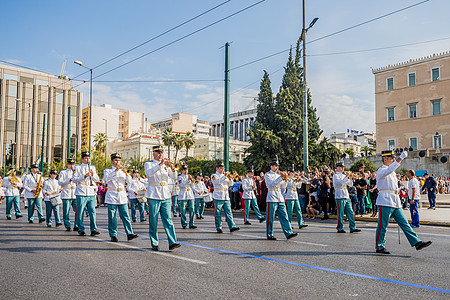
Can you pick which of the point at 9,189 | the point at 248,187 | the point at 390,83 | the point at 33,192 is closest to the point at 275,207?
the point at 248,187

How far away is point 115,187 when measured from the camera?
9.63m

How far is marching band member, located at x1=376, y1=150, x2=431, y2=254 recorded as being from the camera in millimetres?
7539

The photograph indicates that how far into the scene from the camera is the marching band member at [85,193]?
1049cm

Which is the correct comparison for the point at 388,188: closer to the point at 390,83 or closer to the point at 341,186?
the point at 341,186

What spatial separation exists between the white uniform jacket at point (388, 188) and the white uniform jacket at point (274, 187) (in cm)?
255

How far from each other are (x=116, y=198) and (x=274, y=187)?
12.9ft

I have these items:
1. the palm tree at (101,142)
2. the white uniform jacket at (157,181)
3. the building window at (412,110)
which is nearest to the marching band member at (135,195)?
the white uniform jacket at (157,181)

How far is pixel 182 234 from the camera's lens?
35.6 ft

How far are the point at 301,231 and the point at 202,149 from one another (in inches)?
3164

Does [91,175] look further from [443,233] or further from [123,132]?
[123,132]

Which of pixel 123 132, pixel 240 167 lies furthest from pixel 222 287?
pixel 123 132

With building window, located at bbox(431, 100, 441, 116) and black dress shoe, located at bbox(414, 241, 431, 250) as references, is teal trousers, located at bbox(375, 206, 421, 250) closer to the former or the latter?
black dress shoe, located at bbox(414, 241, 431, 250)

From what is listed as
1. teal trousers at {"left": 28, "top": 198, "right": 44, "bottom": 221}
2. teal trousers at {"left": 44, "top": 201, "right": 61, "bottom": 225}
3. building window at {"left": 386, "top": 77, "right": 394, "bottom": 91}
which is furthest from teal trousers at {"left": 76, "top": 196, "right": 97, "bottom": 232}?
building window at {"left": 386, "top": 77, "right": 394, "bottom": 91}

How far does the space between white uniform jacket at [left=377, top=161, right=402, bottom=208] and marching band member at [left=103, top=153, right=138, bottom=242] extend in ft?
18.5
